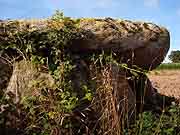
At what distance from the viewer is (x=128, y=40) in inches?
250

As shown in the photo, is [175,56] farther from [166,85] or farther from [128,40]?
[128,40]

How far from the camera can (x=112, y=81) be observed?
5590 millimetres

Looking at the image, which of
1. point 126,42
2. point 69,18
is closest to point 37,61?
point 69,18

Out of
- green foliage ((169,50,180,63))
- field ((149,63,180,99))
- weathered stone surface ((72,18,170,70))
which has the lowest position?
green foliage ((169,50,180,63))

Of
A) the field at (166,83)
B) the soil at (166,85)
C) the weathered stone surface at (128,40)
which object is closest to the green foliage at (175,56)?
the field at (166,83)

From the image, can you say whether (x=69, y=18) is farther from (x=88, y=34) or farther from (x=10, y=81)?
(x=10, y=81)

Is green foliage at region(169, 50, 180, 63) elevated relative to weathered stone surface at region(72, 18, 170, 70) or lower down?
lower down

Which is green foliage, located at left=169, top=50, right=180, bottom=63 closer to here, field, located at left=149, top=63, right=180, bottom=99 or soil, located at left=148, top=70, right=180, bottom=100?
field, located at left=149, top=63, right=180, bottom=99

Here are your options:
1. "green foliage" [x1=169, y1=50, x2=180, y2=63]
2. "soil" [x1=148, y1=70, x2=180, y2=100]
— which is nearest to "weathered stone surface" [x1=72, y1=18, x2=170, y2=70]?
"soil" [x1=148, y1=70, x2=180, y2=100]

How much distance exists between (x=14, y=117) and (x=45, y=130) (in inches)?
17.4

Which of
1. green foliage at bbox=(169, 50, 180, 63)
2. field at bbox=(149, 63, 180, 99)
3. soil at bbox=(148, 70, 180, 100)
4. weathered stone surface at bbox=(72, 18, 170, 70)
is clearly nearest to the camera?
weathered stone surface at bbox=(72, 18, 170, 70)

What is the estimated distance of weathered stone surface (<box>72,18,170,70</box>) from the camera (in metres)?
6.09

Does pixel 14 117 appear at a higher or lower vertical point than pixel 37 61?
lower

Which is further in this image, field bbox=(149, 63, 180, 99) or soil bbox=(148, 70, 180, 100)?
field bbox=(149, 63, 180, 99)
